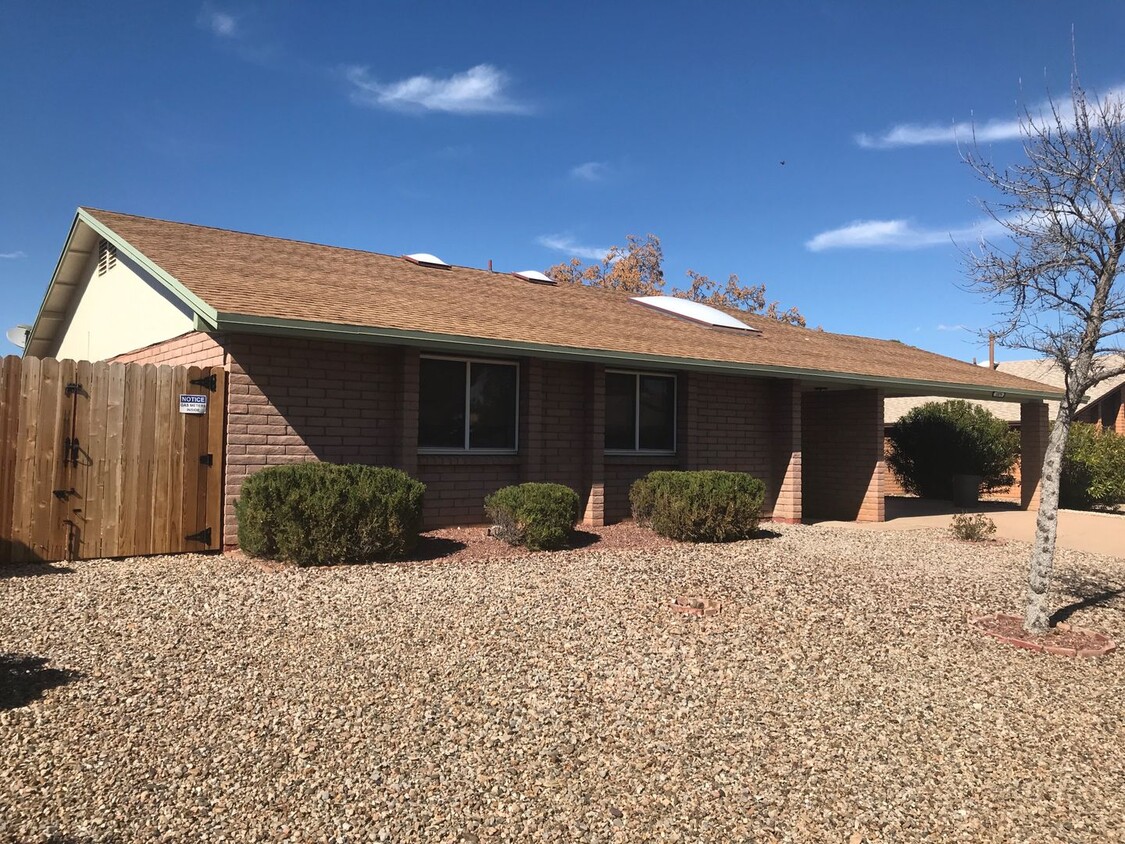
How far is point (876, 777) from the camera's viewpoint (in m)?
4.16

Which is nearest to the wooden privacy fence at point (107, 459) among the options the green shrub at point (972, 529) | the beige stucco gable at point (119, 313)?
the beige stucco gable at point (119, 313)

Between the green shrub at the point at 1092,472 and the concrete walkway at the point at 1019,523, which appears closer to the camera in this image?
the concrete walkway at the point at 1019,523

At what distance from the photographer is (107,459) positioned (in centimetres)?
853

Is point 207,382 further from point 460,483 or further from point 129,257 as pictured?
point 129,257

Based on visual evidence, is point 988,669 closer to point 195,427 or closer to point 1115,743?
point 1115,743

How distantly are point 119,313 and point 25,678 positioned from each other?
9.33m

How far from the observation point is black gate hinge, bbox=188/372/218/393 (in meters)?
8.96

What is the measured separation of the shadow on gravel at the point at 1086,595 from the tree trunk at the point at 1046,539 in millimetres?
612

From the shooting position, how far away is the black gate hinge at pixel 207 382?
8.96 metres

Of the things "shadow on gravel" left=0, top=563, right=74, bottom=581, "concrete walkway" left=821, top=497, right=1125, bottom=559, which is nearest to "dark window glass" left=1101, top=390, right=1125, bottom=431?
"concrete walkway" left=821, top=497, right=1125, bottom=559

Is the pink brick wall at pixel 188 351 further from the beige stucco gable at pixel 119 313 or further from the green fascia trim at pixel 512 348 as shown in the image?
the green fascia trim at pixel 512 348

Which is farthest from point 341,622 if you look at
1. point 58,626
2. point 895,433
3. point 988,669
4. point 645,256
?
point 645,256

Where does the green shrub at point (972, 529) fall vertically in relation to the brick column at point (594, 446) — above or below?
below

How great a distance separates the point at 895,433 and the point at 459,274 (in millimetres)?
13374
